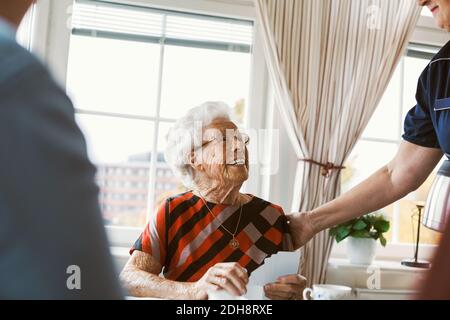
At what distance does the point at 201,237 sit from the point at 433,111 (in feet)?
1.74

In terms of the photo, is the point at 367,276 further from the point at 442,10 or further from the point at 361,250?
the point at 442,10

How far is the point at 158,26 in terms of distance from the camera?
117 centimetres

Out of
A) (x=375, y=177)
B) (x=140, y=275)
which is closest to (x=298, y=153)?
(x=375, y=177)

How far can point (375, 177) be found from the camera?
103 cm

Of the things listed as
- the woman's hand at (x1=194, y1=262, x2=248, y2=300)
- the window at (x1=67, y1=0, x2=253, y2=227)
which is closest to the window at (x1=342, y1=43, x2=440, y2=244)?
the window at (x1=67, y1=0, x2=253, y2=227)

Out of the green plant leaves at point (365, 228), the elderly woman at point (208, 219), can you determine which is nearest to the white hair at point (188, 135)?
the elderly woman at point (208, 219)

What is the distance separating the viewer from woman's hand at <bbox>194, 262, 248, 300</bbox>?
860 mm

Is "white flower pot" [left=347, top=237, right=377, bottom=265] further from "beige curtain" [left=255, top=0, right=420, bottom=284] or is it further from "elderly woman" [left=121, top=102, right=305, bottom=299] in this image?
"elderly woman" [left=121, top=102, right=305, bottom=299]

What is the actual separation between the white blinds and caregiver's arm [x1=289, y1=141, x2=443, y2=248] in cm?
46

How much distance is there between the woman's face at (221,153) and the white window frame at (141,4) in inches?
6.3

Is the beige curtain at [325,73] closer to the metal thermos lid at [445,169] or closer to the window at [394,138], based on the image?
the window at [394,138]

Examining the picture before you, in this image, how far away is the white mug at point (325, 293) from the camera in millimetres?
996
